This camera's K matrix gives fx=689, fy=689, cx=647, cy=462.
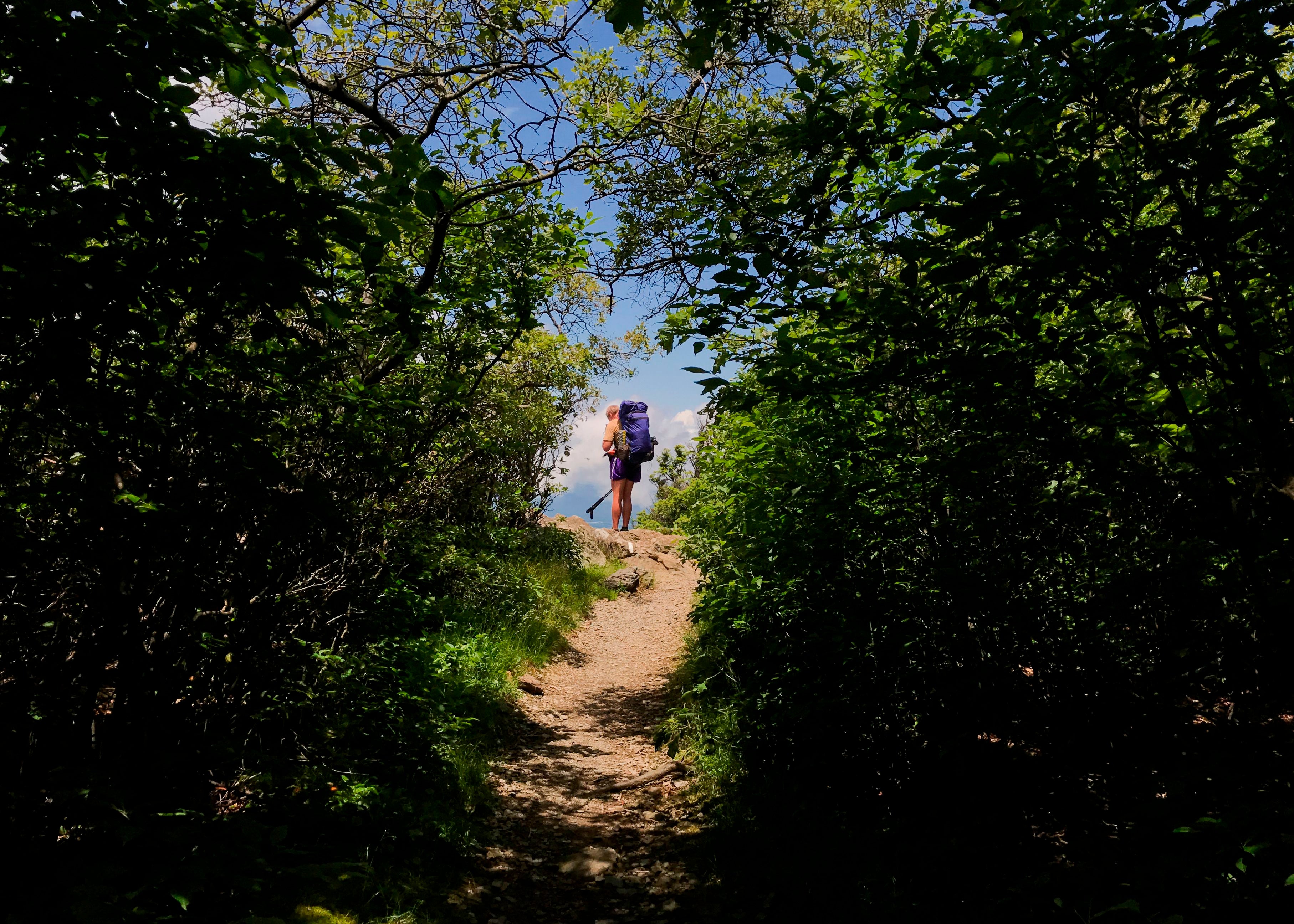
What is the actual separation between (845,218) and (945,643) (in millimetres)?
2352

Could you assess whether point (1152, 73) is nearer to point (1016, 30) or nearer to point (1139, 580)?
point (1016, 30)

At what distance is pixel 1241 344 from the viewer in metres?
2.45

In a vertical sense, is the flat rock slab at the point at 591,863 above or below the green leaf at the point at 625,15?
below

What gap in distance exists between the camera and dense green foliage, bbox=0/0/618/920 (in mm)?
2232

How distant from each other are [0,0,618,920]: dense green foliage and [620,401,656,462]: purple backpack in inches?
379

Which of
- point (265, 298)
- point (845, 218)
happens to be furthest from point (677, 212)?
point (265, 298)

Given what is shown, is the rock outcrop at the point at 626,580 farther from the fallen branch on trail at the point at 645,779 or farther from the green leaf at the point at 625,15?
the green leaf at the point at 625,15

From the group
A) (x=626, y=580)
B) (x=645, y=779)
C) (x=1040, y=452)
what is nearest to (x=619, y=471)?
(x=626, y=580)

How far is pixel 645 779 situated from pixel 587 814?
2.17 ft

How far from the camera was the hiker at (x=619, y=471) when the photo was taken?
15.8 metres

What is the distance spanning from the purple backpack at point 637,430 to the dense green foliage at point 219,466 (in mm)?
9624

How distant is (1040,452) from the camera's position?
2877mm

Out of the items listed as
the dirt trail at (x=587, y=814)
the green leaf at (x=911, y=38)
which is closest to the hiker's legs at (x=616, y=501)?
the dirt trail at (x=587, y=814)

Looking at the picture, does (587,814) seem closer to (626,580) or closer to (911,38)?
(911,38)
